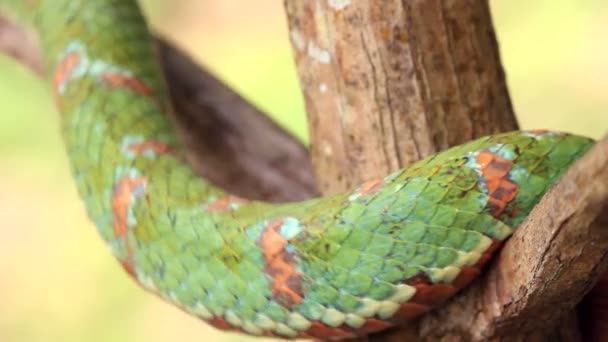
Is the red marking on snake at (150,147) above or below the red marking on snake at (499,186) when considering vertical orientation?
below

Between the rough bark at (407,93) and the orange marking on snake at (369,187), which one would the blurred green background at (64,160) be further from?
the orange marking on snake at (369,187)

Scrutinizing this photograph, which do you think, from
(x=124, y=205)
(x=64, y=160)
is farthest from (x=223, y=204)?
(x=64, y=160)

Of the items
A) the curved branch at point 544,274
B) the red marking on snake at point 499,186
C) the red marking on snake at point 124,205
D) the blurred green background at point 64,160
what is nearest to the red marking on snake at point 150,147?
the red marking on snake at point 124,205

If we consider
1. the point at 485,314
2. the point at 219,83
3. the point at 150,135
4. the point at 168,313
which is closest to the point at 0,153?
the point at 168,313

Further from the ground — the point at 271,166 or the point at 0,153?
the point at 271,166

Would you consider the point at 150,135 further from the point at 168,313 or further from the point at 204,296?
the point at 168,313

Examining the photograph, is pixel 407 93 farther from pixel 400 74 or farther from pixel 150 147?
pixel 150 147
